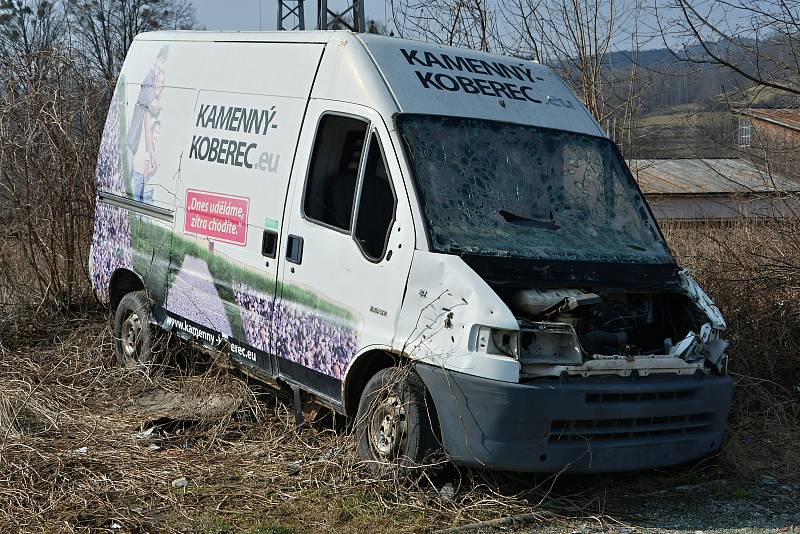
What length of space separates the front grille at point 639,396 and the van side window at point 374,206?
153 centimetres

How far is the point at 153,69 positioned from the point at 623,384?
5.06m

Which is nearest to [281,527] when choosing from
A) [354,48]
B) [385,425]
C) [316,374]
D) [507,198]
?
[385,425]

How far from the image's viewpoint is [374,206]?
6.11m

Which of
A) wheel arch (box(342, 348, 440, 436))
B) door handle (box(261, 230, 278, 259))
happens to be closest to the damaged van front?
wheel arch (box(342, 348, 440, 436))

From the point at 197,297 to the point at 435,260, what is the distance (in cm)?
270

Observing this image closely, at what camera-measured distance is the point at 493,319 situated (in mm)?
5281

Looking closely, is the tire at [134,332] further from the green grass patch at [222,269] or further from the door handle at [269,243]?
the door handle at [269,243]

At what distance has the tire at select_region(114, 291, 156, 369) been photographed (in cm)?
840

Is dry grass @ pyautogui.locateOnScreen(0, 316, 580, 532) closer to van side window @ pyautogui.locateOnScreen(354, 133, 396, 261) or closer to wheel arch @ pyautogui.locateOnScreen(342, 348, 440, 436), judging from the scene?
wheel arch @ pyautogui.locateOnScreen(342, 348, 440, 436)

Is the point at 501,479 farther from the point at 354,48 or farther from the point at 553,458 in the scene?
the point at 354,48

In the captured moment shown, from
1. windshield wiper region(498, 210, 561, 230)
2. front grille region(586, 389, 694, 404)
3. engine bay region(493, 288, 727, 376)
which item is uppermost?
windshield wiper region(498, 210, 561, 230)

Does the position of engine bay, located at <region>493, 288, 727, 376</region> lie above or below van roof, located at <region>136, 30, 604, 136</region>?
below

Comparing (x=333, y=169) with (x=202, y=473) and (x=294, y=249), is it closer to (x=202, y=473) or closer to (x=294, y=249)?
(x=294, y=249)

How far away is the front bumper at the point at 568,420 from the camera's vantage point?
532 centimetres
